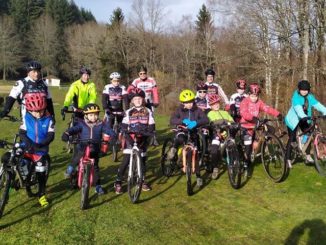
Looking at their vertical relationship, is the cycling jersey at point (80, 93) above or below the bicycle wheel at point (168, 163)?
above

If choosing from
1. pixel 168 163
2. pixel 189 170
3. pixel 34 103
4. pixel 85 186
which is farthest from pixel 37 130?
pixel 168 163

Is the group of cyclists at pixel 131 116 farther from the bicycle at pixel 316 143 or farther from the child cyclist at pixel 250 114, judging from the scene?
the bicycle at pixel 316 143

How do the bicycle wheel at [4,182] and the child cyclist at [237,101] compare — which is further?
the child cyclist at [237,101]

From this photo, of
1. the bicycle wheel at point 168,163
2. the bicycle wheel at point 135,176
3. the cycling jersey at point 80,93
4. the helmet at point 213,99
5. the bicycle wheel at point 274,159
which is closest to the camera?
the bicycle wheel at point 135,176

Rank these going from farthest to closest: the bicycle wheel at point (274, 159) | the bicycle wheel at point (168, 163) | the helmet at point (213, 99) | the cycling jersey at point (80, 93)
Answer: the cycling jersey at point (80, 93), the helmet at point (213, 99), the bicycle wheel at point (168, 163), the bicycle wheel at point (274, 159)

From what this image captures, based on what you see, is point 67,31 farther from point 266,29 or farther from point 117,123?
point 117,123

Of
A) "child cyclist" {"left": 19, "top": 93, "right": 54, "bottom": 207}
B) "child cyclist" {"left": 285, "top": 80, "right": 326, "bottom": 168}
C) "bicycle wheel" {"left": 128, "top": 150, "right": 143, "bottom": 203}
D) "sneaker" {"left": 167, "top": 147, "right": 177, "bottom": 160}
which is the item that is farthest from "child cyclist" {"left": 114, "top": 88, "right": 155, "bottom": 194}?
"child cyclist" {"left": 285, "top": 80, "right": 326, "bottom": 168}

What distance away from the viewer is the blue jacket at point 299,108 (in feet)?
26.9

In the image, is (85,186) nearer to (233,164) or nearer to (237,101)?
(233,164)

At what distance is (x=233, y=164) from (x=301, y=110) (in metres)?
1.82

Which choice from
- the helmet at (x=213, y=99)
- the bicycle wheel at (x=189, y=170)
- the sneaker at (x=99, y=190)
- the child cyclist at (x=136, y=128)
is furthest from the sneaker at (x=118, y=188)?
the helmet at (x=213, y=99)

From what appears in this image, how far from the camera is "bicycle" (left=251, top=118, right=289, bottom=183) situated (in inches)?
316

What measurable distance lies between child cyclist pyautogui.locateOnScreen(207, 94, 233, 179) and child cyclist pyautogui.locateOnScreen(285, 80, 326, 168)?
1274 millimetres

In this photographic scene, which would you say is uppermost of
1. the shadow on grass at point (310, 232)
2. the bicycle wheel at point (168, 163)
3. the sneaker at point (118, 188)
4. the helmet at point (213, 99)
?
the helmet at point (213, 99)
